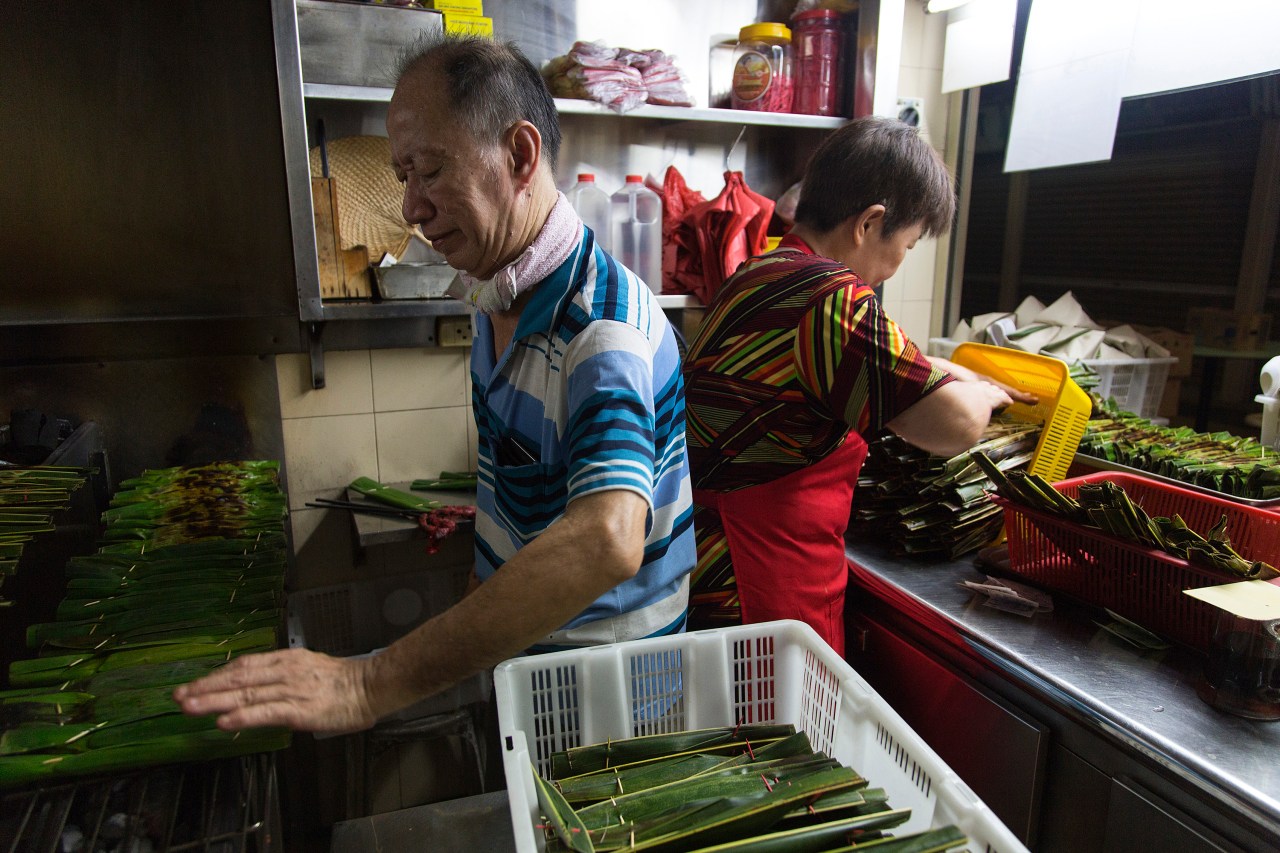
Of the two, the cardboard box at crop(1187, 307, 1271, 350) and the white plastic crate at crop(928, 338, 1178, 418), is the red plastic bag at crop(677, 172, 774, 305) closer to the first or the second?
the white plastic crate at crop(928, 338, 1178, 418)

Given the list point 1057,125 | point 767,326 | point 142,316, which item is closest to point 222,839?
point 767,326

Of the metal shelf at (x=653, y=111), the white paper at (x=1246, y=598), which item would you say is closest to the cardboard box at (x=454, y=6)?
the metal shelf at (x=653, y=111)

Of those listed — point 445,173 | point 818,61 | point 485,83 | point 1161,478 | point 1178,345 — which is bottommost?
point 1161,478

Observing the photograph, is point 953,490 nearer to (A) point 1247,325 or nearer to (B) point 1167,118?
(A) point 1247,325

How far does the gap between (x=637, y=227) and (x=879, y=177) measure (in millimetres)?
1190

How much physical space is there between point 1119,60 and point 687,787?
2701mm

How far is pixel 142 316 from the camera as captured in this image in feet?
7.77

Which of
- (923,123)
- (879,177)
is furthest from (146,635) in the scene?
(923,123)

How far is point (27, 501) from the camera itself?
58.6 inches

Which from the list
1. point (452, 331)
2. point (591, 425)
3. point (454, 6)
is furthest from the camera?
point (452, 331)

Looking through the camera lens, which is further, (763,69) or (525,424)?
(763,69)

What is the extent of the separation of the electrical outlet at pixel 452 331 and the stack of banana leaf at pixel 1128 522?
168 cm

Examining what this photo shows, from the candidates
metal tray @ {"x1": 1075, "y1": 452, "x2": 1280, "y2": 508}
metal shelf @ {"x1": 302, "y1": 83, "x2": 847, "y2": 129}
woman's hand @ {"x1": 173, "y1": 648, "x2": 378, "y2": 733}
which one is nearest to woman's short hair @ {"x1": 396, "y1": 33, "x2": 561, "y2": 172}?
woman's hand @ {"x1": 173, "y1": 648, "x2": 378, "y2": 733}

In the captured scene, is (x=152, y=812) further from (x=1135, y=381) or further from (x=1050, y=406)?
(x=1135, y=381)
